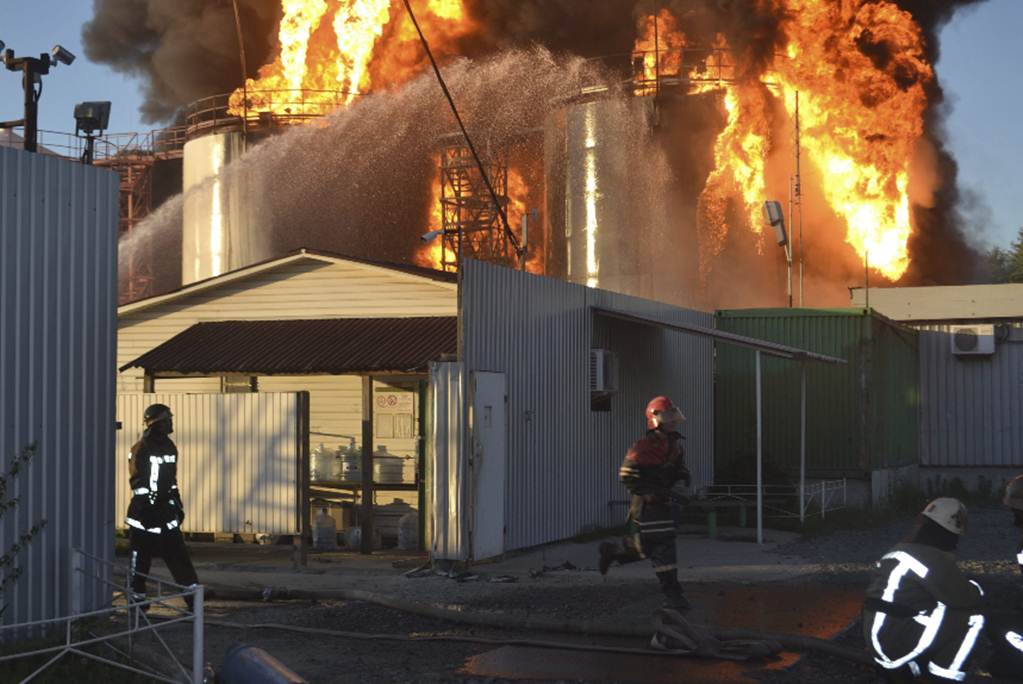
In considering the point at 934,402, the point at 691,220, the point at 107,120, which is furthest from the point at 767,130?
the point at 107,120

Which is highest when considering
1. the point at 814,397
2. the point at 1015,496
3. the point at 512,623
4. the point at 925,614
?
the point at 814,397

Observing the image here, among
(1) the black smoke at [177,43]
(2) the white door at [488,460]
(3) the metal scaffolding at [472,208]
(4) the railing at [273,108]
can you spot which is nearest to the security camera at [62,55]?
(2) the white door at [488,460]

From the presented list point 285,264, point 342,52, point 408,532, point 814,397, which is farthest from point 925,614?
point 342,52

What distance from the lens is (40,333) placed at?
1077cm

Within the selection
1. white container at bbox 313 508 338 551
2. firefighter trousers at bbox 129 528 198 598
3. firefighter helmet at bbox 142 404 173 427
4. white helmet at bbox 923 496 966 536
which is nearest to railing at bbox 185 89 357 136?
white container at bbox 313 508 338 551

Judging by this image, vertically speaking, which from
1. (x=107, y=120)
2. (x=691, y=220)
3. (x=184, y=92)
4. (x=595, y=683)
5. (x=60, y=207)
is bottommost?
(x=595, y=683)

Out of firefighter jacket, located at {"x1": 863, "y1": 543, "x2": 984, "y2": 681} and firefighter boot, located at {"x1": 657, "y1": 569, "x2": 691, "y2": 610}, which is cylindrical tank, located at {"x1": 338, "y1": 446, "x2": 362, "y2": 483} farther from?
firefighter jacket, located at {"x1": 863, "y1": 543, "x2": 984, "y2": 681}

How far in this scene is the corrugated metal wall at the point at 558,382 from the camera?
16.7 metres

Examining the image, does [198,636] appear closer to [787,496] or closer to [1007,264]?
[787,496]

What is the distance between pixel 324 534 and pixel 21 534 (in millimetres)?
8405

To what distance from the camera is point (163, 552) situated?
12.1 m

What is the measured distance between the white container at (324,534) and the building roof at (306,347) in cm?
217

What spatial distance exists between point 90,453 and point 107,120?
11.9 feet

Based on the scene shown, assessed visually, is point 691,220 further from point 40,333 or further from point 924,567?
point 924,567
